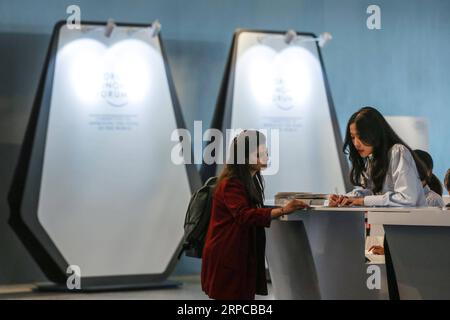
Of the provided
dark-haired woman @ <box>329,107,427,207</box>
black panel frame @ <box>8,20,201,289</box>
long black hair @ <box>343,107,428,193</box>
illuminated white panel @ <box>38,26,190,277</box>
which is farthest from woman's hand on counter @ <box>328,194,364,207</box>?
black panel frame @ <box>8,20,201,289</box>

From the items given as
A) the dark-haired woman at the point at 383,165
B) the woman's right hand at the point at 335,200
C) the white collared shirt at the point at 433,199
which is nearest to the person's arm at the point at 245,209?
the woman's right hand at the point at 335,200

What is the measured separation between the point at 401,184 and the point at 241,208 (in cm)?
69

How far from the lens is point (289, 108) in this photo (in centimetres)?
641

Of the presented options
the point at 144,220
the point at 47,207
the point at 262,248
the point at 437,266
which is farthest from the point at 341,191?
the point at 437,266

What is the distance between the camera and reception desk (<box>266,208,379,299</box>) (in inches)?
143

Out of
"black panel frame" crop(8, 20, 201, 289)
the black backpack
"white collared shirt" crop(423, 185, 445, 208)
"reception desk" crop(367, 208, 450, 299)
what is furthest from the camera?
"black panel frame" crop(8, 20, 201, 289)

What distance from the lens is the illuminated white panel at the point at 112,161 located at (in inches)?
227

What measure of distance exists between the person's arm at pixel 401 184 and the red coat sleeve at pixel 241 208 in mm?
453

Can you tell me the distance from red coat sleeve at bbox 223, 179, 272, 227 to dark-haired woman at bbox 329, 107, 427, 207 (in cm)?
34

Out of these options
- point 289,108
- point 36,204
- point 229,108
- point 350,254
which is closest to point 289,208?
point 350,254

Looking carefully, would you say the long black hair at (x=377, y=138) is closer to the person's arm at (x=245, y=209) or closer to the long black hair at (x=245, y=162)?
the person's arm at (x=245, y=209)

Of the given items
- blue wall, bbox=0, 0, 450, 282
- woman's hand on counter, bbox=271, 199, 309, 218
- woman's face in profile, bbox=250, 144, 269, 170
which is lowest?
woman's hand on counter, bbox=271, 199, 309, 218

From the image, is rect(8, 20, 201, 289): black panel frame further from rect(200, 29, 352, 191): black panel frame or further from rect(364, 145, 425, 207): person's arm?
rect(364, 145, 425, 207): person's arm

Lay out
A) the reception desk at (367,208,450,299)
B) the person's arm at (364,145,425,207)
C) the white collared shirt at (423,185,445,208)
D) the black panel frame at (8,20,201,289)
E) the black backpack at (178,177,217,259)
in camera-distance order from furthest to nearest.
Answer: the black panel frame at (8,20,201,289), the white collared shirt at (423,185,445,208), the black backpack at (178,177,217,259), the person's arm at (364,145,425,207), the reception desk at (367,208,450,299)
